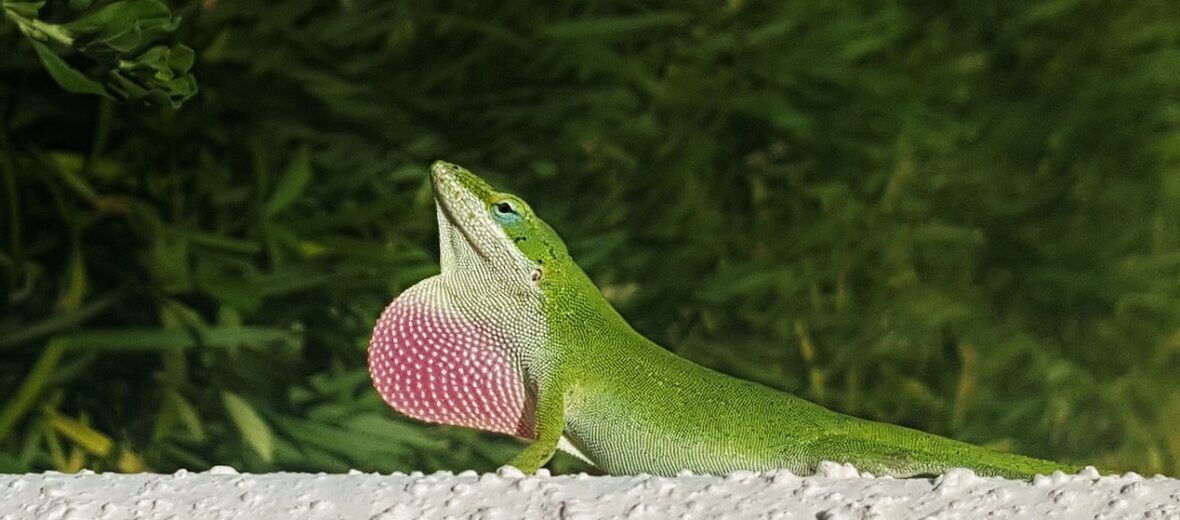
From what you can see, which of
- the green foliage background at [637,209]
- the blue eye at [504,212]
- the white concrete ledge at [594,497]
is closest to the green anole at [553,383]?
the blue eye at [504,212]

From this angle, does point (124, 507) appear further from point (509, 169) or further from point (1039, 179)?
point (1039, 179)

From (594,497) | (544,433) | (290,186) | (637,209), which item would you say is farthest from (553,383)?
(637,209)

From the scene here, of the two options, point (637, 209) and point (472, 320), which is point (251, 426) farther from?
point (472, 320)

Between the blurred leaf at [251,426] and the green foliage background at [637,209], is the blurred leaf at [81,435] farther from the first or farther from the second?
the blurred leaf at [251,426]

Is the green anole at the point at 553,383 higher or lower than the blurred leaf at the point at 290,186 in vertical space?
higher

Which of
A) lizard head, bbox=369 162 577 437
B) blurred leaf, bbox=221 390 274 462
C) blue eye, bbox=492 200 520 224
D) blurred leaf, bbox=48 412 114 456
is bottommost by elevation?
blurred leaf, bbox=48 412 114 456

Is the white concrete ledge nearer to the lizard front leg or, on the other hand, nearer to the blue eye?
the lizard front leg

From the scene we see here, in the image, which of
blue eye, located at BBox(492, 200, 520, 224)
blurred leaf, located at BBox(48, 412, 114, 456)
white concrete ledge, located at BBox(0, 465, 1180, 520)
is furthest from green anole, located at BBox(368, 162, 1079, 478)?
blurred leaf, located at BBox(48, 412, 114, 456)
